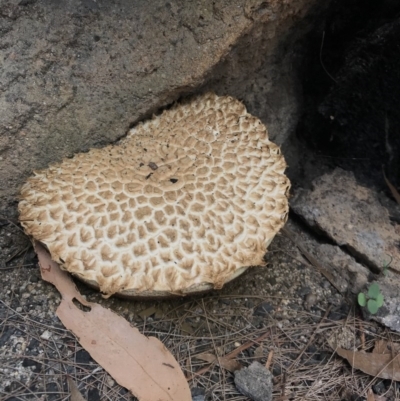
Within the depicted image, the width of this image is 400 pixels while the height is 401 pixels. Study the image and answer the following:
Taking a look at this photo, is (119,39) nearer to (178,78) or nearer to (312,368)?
(178,78)

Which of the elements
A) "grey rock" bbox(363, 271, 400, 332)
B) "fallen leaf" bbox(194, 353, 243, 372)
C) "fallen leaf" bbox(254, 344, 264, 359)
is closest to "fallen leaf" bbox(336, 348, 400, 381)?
"grey rock" bbox(363, 271, 400, 332)

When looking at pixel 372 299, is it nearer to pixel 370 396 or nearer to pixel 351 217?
pixel 370 396

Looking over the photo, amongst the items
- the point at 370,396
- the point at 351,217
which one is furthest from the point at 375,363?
the point at 351,217

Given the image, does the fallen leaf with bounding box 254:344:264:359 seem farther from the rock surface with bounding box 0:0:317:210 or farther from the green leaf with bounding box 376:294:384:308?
the rock surface with bounding box 0:0:317:210

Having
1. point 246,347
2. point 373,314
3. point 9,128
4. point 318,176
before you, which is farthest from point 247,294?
point 9,128

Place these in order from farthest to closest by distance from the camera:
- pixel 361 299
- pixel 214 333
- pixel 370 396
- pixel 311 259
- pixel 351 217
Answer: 1. pixel 351 217
2. pixel 311 259
3. pixel 361 299
4. pixel 214 333
5. pixel 370 396

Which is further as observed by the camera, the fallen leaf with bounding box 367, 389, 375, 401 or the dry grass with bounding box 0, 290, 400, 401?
the fallen leaf with bounding box 367, 389, 375, 401
